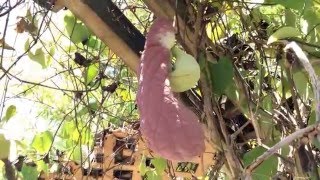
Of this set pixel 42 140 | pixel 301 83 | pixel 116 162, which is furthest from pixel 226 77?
pixel 116 162

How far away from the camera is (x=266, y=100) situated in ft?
3.98

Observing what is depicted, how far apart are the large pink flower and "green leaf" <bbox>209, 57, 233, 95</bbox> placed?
311mm

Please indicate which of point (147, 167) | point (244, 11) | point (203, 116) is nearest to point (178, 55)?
point (203, 116)

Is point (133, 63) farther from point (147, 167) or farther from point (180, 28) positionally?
point (147, 167)

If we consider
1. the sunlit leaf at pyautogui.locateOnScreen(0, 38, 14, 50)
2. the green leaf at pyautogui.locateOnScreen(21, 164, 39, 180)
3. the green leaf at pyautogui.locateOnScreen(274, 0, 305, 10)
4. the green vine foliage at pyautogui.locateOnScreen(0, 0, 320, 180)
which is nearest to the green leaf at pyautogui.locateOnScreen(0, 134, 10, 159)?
the green vine foliage at pyautogui.locateOnScreen(0, 0, 320, 180)

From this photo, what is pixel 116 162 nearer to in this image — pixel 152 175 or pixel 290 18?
pixel 152 175

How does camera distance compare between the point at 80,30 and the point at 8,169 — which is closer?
the point at 8,169

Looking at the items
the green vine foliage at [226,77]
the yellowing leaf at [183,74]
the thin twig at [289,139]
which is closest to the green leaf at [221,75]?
the green vine foliage at [226,77]

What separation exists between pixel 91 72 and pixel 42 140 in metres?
0.18

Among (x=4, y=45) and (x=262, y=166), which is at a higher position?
(x=4, y=45)

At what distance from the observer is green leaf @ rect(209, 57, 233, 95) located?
100cm

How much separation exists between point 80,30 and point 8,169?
285 mm

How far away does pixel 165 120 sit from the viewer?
634mm

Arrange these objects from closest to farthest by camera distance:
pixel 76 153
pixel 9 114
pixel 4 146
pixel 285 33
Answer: pixel 285 33, pixel 4 146, pixel 9 114, pixel 76 153
